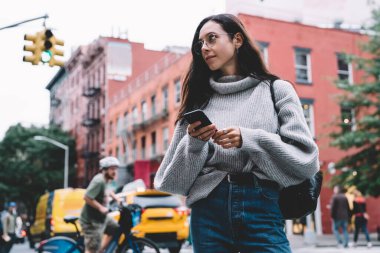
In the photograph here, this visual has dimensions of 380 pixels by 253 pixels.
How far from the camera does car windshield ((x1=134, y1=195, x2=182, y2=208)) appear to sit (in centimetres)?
1265

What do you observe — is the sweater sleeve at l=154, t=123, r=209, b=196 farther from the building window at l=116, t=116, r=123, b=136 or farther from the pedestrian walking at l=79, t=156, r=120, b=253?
the building window at l=116, t=116, r=123, b=136

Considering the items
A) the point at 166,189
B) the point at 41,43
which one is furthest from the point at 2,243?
the point at 166,189

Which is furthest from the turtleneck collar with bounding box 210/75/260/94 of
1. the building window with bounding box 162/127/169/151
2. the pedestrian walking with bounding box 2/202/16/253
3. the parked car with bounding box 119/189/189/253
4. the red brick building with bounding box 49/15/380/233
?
the building window with bounding box 162/127/169/151

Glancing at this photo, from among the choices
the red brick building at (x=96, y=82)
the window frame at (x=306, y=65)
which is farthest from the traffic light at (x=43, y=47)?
the red brick building at (x=96, y=82)

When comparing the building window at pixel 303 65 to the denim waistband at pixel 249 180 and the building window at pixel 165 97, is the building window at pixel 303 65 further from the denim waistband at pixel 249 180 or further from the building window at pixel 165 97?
the denim waistband at pixel 249 180

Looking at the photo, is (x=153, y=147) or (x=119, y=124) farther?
(x=119, y=124)

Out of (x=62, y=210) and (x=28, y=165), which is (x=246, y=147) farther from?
(x=28, y=165)

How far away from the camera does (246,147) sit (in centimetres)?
222

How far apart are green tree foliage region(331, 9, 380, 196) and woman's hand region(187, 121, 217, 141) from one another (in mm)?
19186

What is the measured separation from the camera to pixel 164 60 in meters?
36.3

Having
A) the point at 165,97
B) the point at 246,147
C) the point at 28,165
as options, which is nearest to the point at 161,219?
the point at 246,147

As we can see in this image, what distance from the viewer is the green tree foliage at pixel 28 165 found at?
5081cm

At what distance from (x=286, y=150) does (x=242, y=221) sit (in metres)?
0.36

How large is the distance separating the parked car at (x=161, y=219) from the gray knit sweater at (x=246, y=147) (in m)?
10.1
